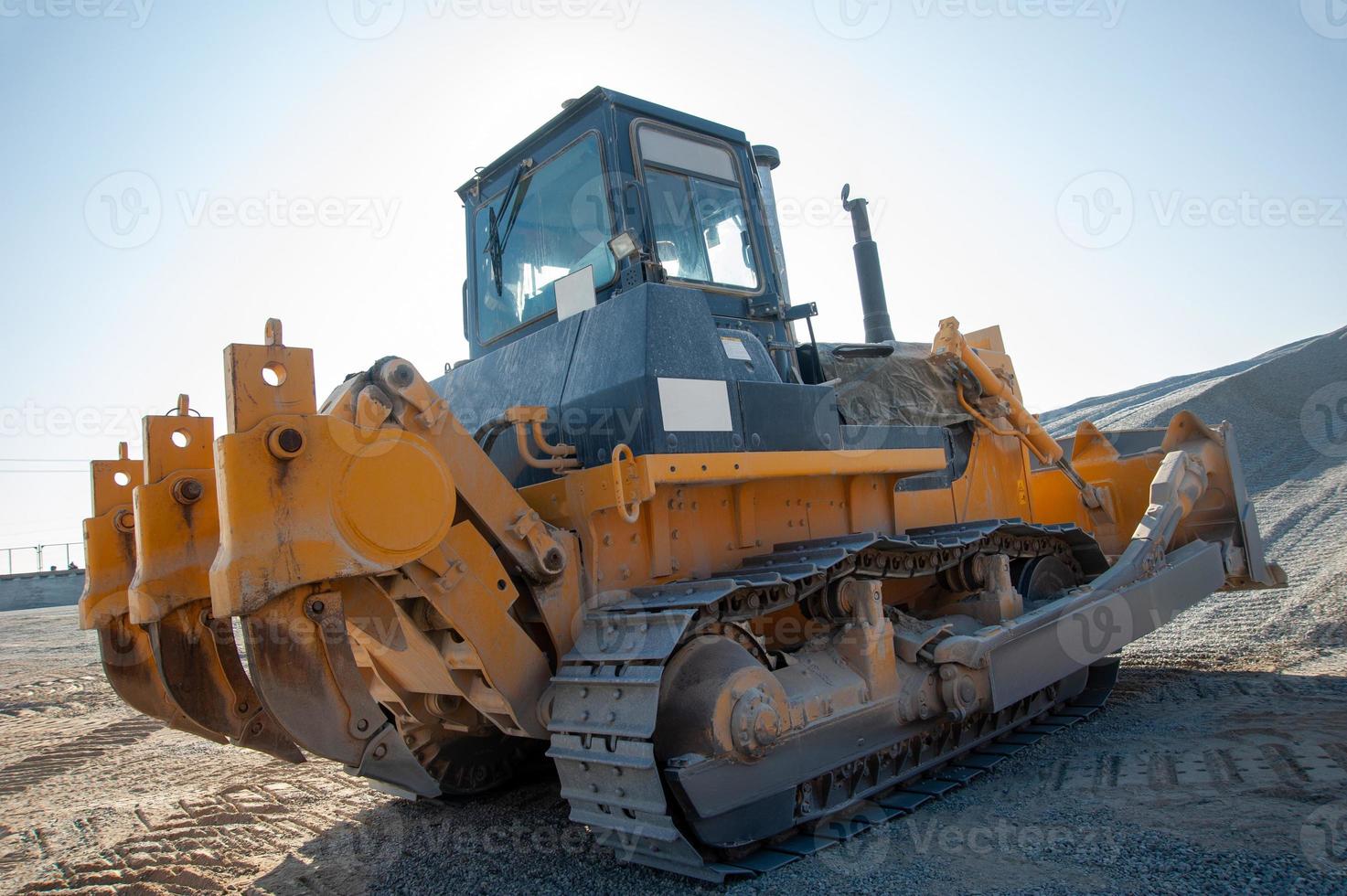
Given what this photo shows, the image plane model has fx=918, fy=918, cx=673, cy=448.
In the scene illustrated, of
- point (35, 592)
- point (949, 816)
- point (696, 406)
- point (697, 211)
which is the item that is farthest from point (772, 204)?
point (35, 592)

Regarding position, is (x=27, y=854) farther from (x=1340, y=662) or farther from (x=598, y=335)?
(x=1340, y=662)

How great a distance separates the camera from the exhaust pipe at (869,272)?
24.0ft

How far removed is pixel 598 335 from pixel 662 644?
1.52 metres

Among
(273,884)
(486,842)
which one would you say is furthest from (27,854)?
(486,842)

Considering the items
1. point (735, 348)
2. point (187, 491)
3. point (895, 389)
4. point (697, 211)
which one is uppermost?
point (697, 211)

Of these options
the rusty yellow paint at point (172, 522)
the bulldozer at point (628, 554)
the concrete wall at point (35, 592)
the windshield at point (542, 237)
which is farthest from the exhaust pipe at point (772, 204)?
the concrete wall at point (35, 592)

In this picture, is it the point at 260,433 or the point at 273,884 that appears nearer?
the point at 260,433

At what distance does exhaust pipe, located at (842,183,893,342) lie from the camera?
7316 mm

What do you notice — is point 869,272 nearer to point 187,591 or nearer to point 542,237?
point 542,237

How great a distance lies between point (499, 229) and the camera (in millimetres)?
5156

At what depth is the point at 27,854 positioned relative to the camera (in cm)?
446

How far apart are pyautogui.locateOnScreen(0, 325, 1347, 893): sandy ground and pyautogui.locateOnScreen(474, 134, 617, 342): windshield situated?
260 cm

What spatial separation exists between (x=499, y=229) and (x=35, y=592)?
29.3 meters

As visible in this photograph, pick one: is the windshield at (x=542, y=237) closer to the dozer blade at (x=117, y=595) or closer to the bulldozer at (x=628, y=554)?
the bulldozer at (x=628, y=554)
